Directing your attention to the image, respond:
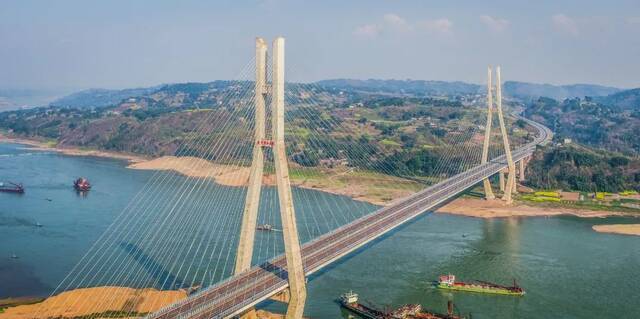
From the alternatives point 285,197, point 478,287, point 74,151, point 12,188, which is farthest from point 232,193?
point 74,151

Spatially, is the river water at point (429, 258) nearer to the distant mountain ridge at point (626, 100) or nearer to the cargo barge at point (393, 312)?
the cargo barge at point (393, 312)

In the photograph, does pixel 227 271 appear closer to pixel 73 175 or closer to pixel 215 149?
pixel 73 175

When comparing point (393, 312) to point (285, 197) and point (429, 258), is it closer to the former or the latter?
point (285, 197)

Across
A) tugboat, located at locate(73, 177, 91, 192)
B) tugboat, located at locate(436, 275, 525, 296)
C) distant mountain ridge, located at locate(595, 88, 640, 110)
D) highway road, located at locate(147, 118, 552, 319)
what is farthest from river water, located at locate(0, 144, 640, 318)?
distant mountain ridge, located at locate(595, 88, 640, 110)

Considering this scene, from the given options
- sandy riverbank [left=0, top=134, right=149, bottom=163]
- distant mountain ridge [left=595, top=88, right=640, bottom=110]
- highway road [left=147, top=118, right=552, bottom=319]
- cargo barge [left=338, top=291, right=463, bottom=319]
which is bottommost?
sandy riverbank [left=0, top=134, right=149, bottom=163]

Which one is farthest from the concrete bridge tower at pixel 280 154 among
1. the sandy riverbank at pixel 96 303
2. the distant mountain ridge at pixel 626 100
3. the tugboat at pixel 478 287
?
the distant mountain ridge at pixel 626 100

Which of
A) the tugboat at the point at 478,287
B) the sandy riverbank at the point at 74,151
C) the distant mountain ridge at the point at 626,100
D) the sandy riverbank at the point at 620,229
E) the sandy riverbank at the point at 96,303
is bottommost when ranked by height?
the sandy riverbank at the point at 74,151

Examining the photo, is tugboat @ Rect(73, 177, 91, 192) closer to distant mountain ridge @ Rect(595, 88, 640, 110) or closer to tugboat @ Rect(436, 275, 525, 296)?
tugboat @ Rect(436, 275, 525, 296)
